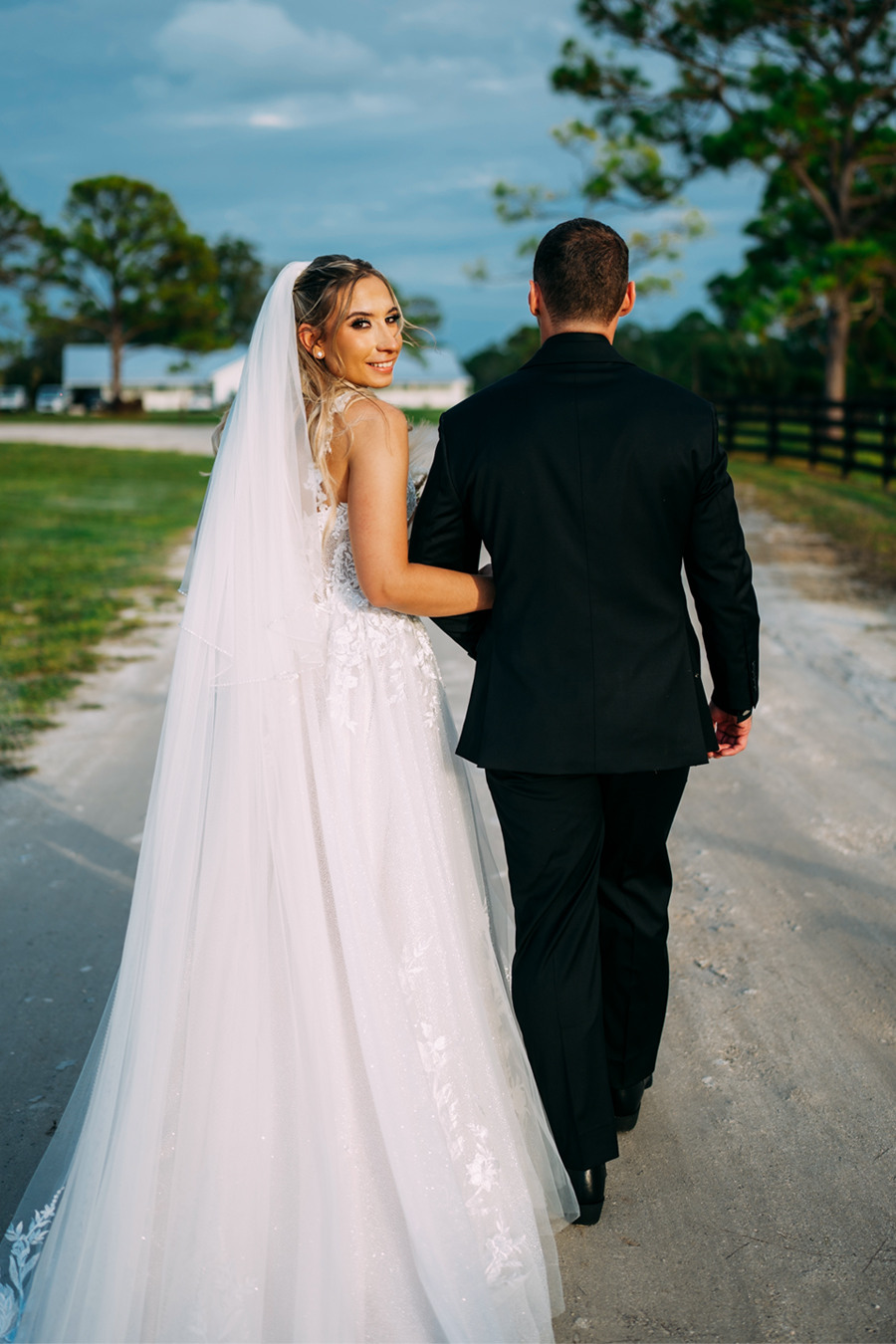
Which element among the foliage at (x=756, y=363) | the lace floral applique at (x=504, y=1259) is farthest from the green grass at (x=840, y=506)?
the foliage at (x=756, y=363)

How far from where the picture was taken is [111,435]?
136 feet

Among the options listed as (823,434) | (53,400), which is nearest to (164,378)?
(53,400)

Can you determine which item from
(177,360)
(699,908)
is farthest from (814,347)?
(177,360)

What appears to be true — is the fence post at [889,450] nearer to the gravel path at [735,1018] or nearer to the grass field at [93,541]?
the grass field at [93,541]

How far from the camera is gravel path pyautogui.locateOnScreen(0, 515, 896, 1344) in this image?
98.3 inches

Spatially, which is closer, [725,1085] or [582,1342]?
[582,1342]

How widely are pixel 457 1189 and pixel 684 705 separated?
3.93ft

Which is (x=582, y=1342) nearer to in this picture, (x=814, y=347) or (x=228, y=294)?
(x=814, y=347)

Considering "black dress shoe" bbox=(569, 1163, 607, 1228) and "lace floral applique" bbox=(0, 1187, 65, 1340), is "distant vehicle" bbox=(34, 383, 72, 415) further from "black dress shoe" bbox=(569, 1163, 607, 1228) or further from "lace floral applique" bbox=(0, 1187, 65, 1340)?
"black dress shoe" bbox=(569, 1163, 607, 1228)

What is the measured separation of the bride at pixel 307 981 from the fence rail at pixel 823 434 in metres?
16.4

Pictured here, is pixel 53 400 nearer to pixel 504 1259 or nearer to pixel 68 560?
pixel 68 560

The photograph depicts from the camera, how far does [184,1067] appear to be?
2.41 m

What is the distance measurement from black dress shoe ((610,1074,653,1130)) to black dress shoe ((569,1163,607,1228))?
1.11 feet

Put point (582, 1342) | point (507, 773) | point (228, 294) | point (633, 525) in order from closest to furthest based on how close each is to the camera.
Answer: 1. point (582, 1342)
2. point (633, 525)
3. point (507, 773)
4. point (228, 294)
